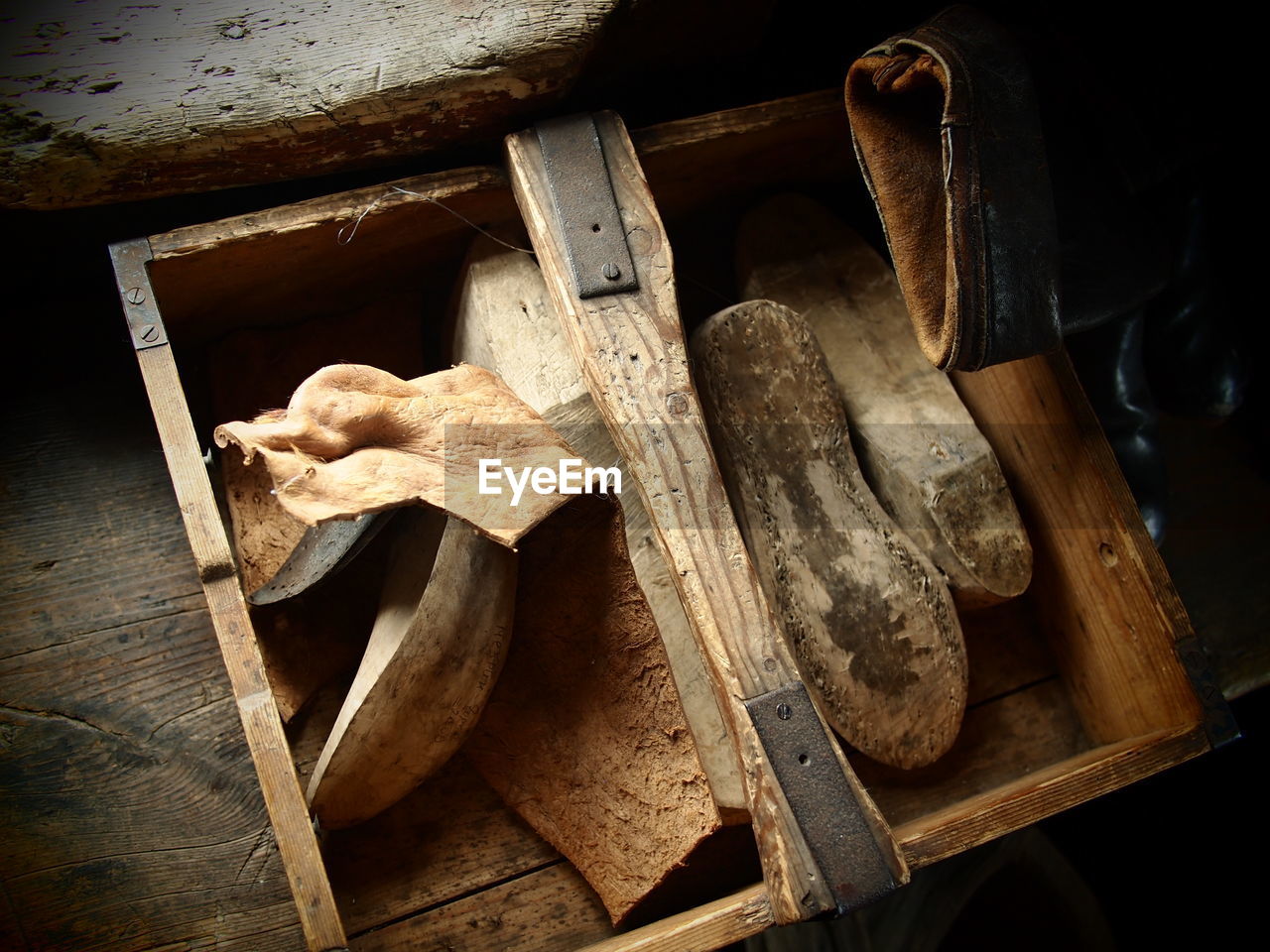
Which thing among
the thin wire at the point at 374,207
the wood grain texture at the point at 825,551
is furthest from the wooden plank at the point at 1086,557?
the thin wire at the point at 374,207

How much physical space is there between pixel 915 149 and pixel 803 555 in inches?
17.4

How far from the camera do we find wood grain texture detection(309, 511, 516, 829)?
846mm

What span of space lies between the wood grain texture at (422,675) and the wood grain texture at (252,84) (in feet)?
1.36

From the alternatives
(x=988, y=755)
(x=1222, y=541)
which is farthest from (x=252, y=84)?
(x=1222, y=541)

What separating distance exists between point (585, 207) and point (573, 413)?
0.22m

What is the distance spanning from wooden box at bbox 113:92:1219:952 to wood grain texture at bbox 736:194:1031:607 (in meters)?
0.08

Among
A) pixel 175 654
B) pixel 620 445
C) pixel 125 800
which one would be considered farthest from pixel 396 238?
pixel 125 800

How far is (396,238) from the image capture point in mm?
995

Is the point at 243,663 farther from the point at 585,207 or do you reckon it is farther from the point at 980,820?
the point at 980,820

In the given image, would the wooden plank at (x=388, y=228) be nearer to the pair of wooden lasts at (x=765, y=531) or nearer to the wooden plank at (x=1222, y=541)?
the pair of wooden lasts at (x=765, y=531)

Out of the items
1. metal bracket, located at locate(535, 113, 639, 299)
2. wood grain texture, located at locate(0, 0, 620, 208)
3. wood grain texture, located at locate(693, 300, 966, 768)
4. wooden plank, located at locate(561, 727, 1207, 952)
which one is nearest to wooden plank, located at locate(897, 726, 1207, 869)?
wooden plank, located at locate(561, 727, 1207, 952)

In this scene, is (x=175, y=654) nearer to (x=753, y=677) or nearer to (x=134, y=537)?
(x=134, y=537)

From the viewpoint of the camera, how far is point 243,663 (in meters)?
0.82

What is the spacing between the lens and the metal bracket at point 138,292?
0.87 meters
